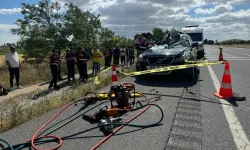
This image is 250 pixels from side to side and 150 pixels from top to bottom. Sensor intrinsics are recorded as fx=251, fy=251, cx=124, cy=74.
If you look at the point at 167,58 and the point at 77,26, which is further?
the point at 77,26

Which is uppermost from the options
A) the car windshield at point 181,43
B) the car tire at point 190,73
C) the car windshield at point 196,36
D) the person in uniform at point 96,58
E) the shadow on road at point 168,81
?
the car windshield at point 196,36

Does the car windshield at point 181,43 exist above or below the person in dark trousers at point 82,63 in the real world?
above

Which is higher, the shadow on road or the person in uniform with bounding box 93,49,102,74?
the person in uniform with bounding box 93,49,102,74

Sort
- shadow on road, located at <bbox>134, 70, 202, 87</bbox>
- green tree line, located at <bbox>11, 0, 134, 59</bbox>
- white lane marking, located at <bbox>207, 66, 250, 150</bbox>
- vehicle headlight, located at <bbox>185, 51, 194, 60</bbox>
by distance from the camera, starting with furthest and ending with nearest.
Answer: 1. green tree line, located at <bbox>11, 0, 134, 59</bbox>
2. vehicle headlight, located at <bbox>185, 51, 194, 60</bbox>
3. shadow on road, located at <bbox>134, 70, 202, 87</bbox>
4. white lane marking, located at <bbox>207, 66, 250, 150</bbox>

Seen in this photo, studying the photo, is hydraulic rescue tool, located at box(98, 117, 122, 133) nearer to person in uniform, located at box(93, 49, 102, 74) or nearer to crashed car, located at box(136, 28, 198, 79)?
crashed car, located at box(136, 28, 198, 79)

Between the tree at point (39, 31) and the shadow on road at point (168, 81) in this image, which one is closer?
Result: the shadow on road at point (168, 81)

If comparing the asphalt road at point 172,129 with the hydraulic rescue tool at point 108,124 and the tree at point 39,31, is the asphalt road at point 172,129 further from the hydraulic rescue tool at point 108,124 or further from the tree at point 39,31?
the tree at point 39,31

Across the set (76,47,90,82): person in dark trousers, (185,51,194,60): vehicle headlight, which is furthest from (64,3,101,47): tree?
(185,51,194,60): vehicle headlight

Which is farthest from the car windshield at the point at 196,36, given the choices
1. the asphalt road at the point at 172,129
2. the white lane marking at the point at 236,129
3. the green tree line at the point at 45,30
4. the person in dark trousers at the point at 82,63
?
the white lane marking at the point at 236,129

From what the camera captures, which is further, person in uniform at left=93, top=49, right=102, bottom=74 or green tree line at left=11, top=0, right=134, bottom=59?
green tree line at left=11, top=0, right=134, bottom=59

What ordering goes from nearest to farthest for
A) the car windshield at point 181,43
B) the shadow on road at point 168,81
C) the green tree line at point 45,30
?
the shadow on road at point 168,81
the car windshield at point 181,43
the green tree line at point 45,30

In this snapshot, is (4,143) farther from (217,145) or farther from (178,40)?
(178,40)

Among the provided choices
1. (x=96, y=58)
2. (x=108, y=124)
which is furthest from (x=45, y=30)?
(x=108, y=124)

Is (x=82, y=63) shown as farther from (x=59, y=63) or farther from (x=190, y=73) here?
(x=190, y=73)
